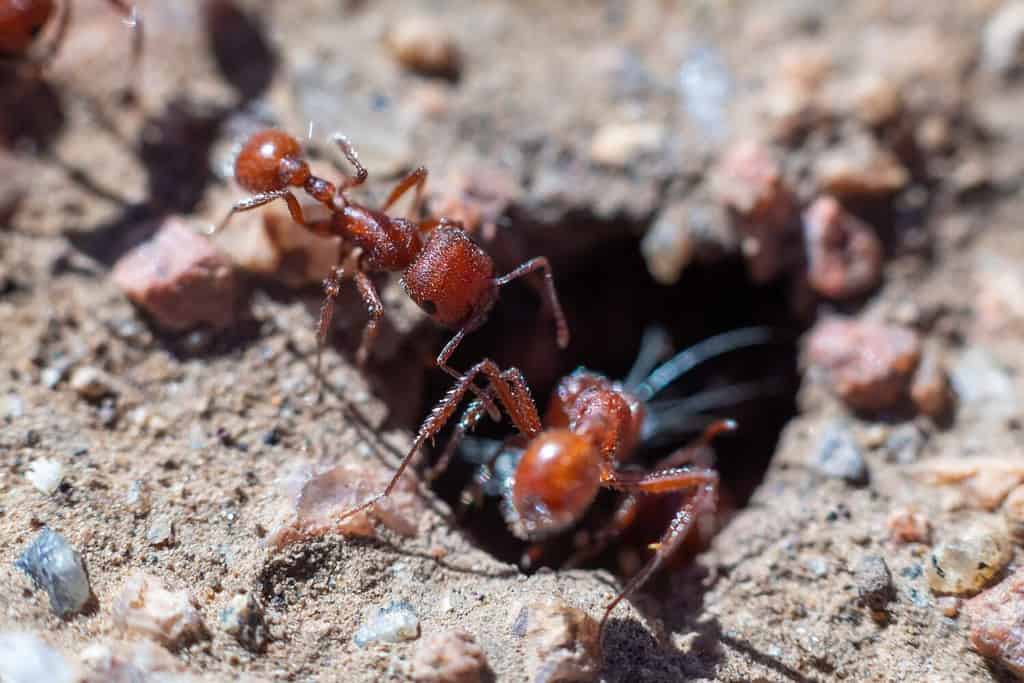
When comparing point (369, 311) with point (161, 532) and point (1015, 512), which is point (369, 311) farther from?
point (1015, 512)

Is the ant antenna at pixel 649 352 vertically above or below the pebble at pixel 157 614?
below

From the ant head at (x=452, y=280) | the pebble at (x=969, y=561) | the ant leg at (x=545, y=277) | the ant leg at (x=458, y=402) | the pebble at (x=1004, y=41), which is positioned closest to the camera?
the pebble at (x=969, y=561)

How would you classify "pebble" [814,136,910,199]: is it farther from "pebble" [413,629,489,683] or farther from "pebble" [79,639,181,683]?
"pebble" [79,639,181,683]

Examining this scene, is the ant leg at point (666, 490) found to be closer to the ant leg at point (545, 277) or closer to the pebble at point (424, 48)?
the ant leg at point (545, 277)

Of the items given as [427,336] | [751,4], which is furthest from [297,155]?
[751,4]

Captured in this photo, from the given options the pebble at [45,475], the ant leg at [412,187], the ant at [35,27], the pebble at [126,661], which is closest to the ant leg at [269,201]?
the ant leg at [412,187]

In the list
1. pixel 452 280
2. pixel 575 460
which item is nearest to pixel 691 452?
pixel 575 460

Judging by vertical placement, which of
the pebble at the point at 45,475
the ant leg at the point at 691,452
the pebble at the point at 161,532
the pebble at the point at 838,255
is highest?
the pebble at the point at 45,475
